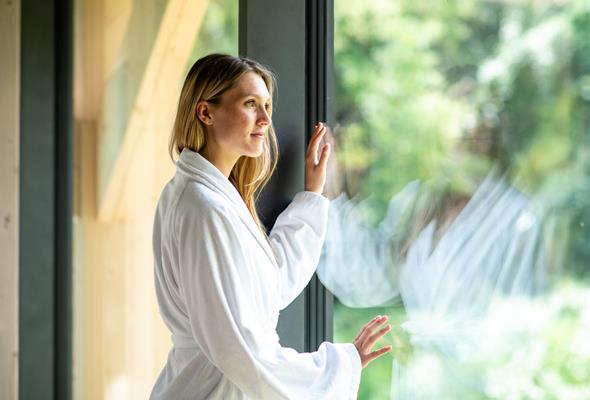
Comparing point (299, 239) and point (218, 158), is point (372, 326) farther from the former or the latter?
point (218, 158)

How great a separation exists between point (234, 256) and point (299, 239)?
279 millimetres

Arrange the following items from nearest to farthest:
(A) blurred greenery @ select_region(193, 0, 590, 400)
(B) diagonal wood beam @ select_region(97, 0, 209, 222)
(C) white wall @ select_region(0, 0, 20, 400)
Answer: (A) blurred greenery @ select_region(193, 0, 590, 400), (B) diagonal wood beam @ select_region(97, 0, 209, 222), (C) white wall @ select_region(0, 0, 20, 400)

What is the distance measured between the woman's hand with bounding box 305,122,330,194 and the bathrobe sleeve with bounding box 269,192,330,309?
0.09 feet

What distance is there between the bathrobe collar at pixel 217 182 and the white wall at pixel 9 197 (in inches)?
75.4

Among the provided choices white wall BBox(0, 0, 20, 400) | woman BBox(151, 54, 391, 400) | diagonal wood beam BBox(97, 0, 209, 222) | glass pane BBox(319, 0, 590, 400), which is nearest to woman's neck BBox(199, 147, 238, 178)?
woman BBox(151, 54, 391, 400)

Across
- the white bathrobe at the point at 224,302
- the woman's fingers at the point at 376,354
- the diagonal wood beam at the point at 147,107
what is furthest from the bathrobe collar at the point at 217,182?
the diagonal wood beam at the point at 147,107

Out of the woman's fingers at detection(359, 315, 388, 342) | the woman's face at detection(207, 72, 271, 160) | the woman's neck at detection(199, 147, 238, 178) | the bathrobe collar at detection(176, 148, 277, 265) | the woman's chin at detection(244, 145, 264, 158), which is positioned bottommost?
the woman's fingers at detection(359, 315, 388, 342)

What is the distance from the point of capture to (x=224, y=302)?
5.21 ft

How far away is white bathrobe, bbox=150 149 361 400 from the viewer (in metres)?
1.60

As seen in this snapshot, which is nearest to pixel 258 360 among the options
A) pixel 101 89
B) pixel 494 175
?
pixel 494 175

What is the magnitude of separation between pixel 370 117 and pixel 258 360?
0.57 metres

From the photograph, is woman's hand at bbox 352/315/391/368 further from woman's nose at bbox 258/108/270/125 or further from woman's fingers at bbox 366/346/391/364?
woman's nose at bbox 258/108/270/125

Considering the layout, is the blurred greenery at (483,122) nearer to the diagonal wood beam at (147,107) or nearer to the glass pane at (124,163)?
the glass pane at (124,163)

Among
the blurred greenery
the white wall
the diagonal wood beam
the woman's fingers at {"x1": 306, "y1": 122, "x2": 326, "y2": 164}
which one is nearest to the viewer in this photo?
the blurred greenery
